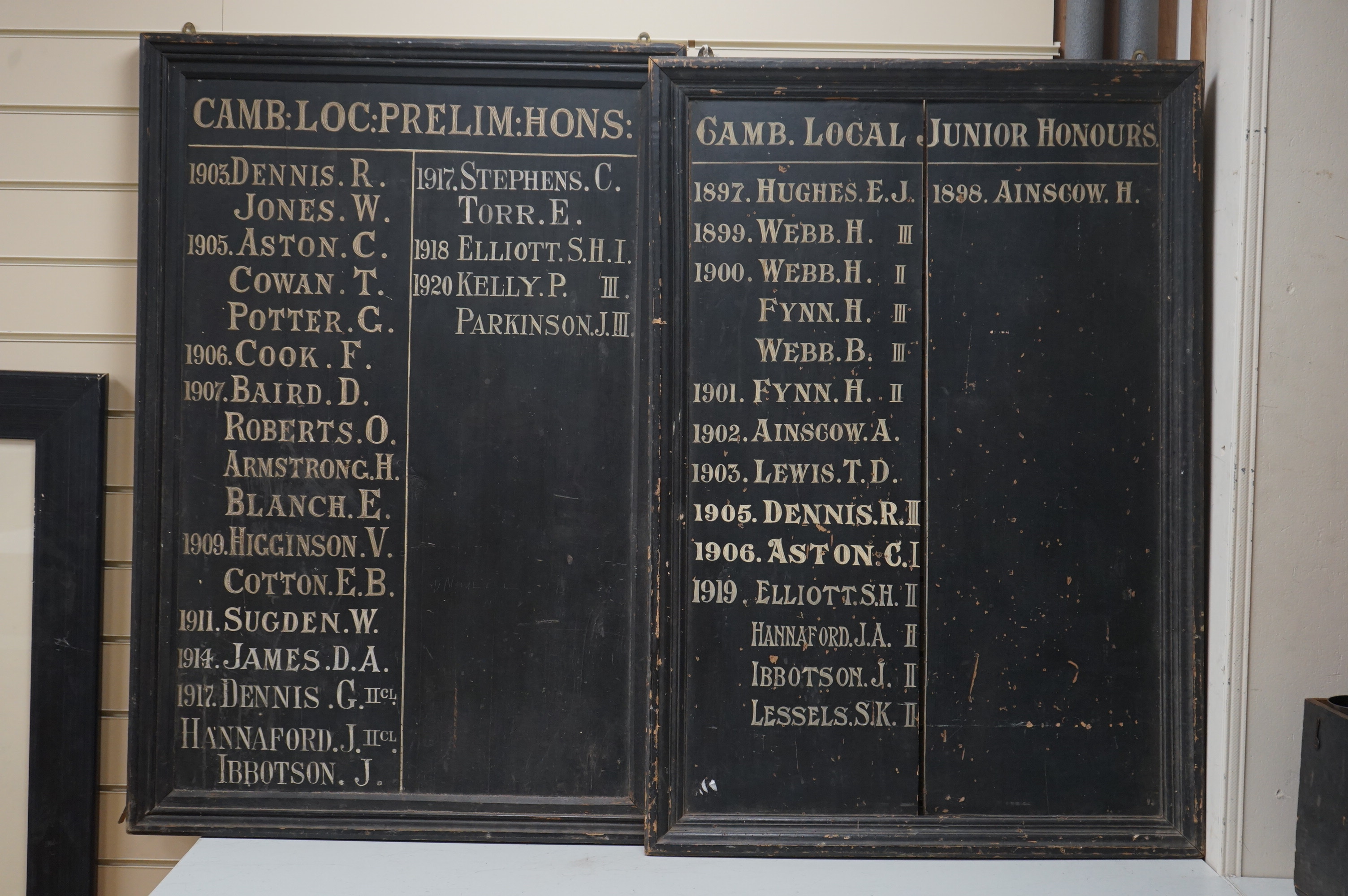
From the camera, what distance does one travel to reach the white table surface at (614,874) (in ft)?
5.21

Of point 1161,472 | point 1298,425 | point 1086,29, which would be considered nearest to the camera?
point 1298,425

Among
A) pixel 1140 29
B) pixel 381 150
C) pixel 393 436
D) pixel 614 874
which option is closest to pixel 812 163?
pixel 1140 29

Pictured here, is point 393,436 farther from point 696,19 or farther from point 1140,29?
point 1140,29

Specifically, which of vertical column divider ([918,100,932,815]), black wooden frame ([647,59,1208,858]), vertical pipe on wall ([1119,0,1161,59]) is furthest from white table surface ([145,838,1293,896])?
vertical pipe on wall ([1119,0,1161,59])

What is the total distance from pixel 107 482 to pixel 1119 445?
239cm

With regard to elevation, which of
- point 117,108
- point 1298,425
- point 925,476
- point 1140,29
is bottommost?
point 925,476

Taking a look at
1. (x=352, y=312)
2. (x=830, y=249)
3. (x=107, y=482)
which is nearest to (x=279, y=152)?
(x=352, y=312)

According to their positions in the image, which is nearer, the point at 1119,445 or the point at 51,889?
the point at 1119,445

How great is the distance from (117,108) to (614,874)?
2.13 meters

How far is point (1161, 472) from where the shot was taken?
1.73 m

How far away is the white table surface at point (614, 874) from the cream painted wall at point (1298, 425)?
0.27 m

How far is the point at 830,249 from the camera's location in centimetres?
175

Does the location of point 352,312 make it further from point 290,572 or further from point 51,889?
point 51,889

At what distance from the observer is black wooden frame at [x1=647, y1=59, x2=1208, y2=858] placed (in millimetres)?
1699
